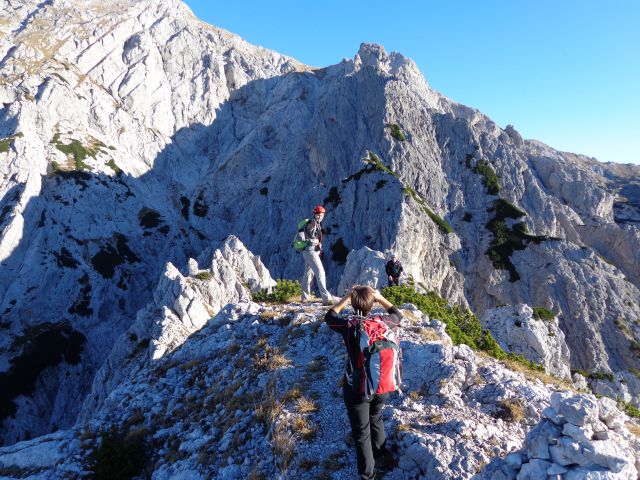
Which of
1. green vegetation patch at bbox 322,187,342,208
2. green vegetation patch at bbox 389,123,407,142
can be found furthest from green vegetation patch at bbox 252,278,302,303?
green vegetation patch at bbox 389,123,407,142

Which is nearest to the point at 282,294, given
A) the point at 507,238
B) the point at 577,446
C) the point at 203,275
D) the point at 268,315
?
the point at 268,315

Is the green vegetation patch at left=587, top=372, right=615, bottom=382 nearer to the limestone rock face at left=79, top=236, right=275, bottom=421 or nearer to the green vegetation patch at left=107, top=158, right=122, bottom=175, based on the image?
the limestone rock face at left=79, top=236, right=275, bottom=421

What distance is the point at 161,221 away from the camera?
85.8 metres

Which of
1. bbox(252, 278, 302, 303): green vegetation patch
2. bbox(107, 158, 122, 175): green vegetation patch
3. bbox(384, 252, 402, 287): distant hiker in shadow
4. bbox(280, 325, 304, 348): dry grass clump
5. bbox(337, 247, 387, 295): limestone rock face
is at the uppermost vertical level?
bbox(107, 158, 122, 175): green vegetation patch

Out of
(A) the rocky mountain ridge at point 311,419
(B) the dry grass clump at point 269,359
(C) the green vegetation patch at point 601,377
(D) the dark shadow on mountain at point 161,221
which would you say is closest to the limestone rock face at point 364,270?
(D) the dark shadow on mountain at point 161,221

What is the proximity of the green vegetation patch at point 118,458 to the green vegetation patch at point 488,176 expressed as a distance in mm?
75588

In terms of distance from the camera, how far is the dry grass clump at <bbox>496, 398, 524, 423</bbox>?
24.1 feet

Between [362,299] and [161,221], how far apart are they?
87941 millimetres

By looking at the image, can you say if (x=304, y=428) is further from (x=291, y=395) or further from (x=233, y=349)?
(x=233, y=349)

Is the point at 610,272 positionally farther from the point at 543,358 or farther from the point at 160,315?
the point at 160,315

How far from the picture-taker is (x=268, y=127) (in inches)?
4279

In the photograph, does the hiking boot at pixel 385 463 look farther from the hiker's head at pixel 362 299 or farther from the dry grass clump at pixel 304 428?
the hiker's head at pixel 362 299

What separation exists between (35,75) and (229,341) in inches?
4347

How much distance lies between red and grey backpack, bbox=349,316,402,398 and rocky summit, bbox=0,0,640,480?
1.81 meters
